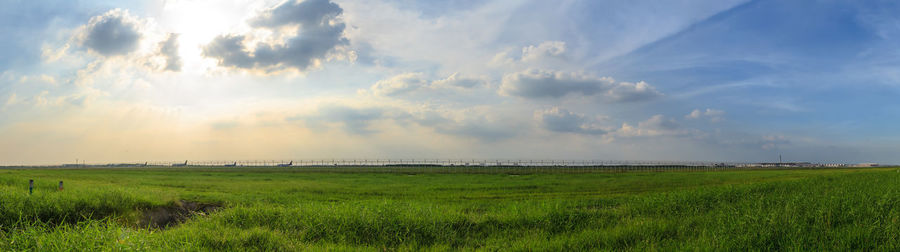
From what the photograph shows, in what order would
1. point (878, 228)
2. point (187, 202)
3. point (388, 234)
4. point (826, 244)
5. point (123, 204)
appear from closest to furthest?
1. point (826, 244)
2. point (878, 228)
3. point (388, 234)
4. point (123, 204)
5. point (187, 202)

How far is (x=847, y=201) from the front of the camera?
323 inches

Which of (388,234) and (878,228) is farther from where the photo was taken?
(388,234)

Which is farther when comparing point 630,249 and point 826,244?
point 630,249

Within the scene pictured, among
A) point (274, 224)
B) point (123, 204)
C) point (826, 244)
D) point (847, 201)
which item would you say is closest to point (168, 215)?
point (123, 204)

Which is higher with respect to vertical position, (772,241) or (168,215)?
(772,241)

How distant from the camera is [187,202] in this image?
15.5m

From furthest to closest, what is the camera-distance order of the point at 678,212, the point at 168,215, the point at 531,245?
the point at 168,215 < the point at 678,212 < the point at 531,245

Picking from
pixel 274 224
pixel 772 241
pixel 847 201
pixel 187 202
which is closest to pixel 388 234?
pixel 274 224

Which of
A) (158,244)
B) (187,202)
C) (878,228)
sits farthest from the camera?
(187,202)

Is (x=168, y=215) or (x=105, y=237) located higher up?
(x=105, y=237)

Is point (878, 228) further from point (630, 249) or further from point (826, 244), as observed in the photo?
point (630, 249)

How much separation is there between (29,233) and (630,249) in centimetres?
922

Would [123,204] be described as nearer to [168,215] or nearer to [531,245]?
[168,215]

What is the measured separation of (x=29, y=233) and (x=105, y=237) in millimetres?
1555
